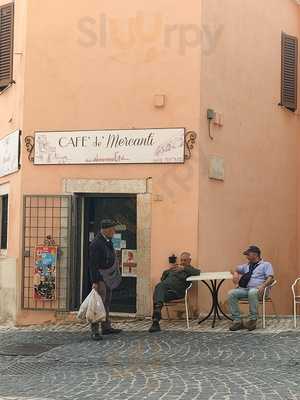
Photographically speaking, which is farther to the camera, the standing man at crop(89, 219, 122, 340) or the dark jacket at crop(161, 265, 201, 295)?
the dark jacket at crop(161, 265, 201, 295)

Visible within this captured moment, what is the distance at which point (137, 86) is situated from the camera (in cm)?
1127

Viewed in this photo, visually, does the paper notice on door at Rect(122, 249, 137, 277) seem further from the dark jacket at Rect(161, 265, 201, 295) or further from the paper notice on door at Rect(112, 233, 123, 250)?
the dark jacket at Rect(161, 265, 201, 295)

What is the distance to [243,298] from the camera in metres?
9.87

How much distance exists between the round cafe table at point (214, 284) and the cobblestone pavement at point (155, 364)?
23cm

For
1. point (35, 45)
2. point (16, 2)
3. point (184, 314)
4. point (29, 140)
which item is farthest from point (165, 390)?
point (16, 2)

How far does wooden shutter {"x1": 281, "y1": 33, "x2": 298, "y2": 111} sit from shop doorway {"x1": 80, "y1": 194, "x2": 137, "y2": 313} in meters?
4.36

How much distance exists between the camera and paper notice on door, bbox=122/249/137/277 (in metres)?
11.4

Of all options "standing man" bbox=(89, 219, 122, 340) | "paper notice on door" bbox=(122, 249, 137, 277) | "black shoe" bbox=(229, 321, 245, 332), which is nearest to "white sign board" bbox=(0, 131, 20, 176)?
"paper notice on door" bbox=(122, 249, 137, 277)

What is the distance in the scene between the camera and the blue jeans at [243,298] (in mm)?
9586

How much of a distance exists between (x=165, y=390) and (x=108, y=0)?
7421 mm

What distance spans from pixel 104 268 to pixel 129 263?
1.84m

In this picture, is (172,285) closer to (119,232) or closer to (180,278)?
(180,278)

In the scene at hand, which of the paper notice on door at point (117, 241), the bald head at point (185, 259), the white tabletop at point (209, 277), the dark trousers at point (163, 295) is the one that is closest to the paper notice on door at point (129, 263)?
the paper notice on door at point (117, 241)

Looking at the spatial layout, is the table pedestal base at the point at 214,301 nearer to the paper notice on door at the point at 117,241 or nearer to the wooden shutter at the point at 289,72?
the paper notice on door at the point at 117,241
